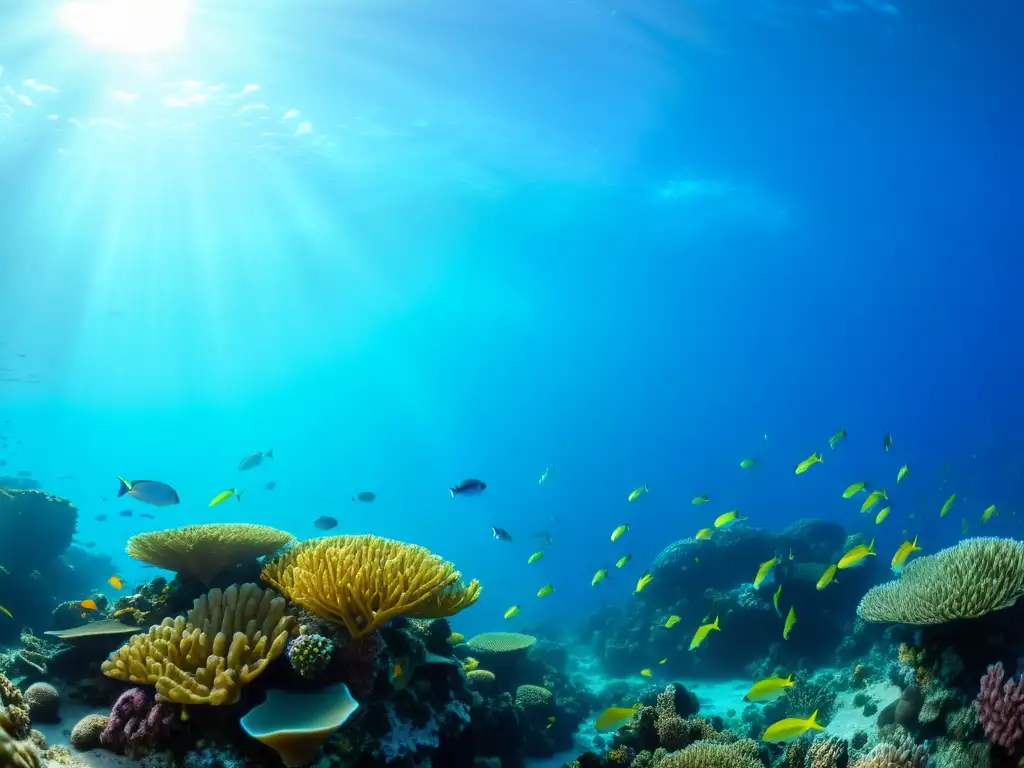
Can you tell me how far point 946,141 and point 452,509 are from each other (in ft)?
327

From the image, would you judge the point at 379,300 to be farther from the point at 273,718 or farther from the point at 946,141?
the point at 273,718

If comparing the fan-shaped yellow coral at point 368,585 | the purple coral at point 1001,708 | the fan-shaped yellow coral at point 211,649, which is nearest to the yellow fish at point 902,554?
the purple coral at point 1001,708

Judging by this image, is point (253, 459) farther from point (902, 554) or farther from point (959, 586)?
point (959, 586)

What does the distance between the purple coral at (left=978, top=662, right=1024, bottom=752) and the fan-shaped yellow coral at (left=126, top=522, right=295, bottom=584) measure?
7259mm

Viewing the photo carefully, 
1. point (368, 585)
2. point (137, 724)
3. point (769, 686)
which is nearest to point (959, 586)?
point (769, 686)

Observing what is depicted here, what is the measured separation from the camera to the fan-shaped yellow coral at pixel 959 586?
5785 millimetres

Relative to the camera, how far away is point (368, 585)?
15.5 ft

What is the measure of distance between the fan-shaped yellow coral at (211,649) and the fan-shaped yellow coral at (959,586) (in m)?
6.51

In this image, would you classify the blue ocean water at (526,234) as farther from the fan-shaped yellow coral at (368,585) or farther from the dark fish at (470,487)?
the fan-shaped yellow coral at (368,585)

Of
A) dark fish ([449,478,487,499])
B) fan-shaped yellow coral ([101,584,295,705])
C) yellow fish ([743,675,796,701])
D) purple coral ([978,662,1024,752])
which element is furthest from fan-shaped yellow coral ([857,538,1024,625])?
fan-shaped yellow coral ([101,584,295,705])

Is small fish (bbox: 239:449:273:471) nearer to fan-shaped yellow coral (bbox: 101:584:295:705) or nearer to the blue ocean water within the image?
fan-shaped yellow coral (bbox: 101:584:295:705)

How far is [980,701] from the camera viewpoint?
5.37m

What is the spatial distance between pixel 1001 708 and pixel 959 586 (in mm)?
1223

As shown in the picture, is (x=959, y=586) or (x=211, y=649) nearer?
(x=211, y=649)
